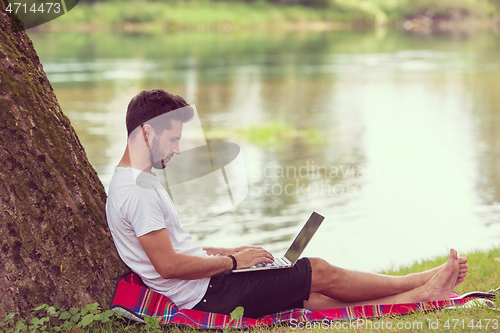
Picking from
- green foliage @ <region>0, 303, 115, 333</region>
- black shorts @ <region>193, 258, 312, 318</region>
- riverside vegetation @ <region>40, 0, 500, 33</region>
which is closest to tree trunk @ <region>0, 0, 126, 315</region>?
green foliage @ <region>0, 303, 115, 333</region>

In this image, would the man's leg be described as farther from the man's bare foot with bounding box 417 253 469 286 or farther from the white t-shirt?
the white t-shirt

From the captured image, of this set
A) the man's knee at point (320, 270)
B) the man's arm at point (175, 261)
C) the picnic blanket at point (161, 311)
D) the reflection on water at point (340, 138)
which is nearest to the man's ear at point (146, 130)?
the man's arm at point (175, 261)

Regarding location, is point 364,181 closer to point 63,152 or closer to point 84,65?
point 63,152

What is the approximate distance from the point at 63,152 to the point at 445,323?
216 centimetres

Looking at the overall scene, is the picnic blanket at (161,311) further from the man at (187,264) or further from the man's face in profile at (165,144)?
the man's face in profile at (165,144)

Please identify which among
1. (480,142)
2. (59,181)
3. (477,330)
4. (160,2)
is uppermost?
(160,2)

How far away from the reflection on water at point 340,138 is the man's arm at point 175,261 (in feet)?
9.63

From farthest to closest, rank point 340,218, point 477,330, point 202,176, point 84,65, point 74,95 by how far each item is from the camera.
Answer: point 84,65 < point 74,95 < point 202,176 < point 340,218 < point 477,330

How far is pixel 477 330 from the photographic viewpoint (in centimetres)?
285

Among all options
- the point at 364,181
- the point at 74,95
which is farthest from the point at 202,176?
the point at 74,95

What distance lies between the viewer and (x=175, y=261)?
276cm

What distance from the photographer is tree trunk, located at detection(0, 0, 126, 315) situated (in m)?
2.85

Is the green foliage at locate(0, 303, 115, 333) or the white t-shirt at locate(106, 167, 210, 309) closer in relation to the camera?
the white t-shirt at locate(106, 167, 210, 309)

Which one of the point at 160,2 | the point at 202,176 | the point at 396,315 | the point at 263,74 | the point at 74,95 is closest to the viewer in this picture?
the point at 396,315
